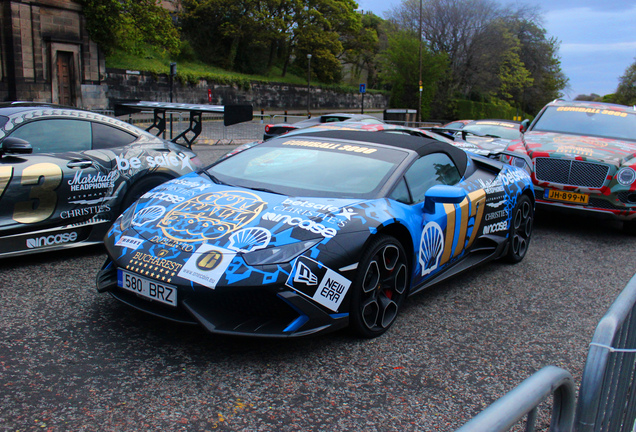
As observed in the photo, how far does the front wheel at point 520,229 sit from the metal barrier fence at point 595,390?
344 cm

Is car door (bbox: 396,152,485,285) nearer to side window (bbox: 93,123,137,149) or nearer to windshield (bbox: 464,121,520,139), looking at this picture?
side window (bbox: 93,123,137,149)

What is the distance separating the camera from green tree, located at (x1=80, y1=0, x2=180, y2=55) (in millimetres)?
29359

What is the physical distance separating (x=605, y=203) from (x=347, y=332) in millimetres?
4842

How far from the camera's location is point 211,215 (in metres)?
3.23

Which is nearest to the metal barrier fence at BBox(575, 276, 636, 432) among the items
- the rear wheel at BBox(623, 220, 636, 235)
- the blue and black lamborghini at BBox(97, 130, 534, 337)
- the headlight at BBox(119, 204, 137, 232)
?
the blue and black lamborghini at BBox(97, 130, 534, 337)

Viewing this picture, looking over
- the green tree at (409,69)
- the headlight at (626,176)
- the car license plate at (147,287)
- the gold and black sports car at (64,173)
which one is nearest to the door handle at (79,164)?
the gold and black sports car at (64,173)

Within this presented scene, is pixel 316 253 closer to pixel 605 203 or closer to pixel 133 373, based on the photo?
pixel 133 373

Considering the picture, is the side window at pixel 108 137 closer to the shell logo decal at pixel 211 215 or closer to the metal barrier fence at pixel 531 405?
the shell logo decal at pixel 211 215

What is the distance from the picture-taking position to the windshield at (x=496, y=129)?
1163cm

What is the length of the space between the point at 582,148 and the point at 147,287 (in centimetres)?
616

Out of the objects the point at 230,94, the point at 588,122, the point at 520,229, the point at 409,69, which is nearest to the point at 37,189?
the point at 520,229

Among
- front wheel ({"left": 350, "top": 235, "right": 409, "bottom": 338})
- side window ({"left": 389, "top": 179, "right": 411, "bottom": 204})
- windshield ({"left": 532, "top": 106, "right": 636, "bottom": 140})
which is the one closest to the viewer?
front wheel ({"left": 350, "top": 235, "right": 409, "bottom": 338})

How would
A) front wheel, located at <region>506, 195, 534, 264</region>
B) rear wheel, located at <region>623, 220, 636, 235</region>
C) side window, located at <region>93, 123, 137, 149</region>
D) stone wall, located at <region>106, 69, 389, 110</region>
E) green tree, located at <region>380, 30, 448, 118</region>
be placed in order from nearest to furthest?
side window, located at <region>93, 123, 137, 149</region>
front wheel, located at <region>506, 195, 534, 264</region>
rear wheel, located at <region>623, 220, 636, 235</region>
stone wall, located at <region>106, 69, 389, 110</region>
green tree, located at <region>380, 30, 448, 118</region>

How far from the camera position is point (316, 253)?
2.91 metres
